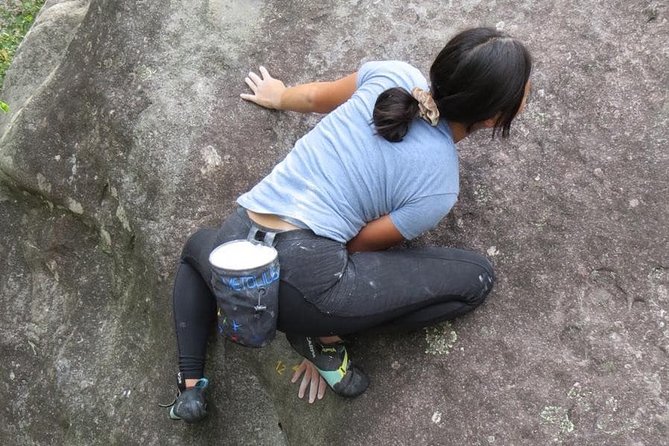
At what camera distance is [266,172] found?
338 cm

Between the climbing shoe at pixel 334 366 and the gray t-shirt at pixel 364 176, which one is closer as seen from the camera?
the gray t-shirt at pixel 364 176

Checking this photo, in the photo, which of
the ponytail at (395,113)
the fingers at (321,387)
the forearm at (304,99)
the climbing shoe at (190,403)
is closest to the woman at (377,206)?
the ponytail at (395,113)

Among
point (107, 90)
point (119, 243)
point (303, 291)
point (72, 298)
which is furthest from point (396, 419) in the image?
point (107, 90)

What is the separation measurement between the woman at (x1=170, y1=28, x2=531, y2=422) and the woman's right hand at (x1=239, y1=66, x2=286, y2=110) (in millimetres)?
777

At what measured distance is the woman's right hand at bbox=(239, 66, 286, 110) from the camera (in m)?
3.44

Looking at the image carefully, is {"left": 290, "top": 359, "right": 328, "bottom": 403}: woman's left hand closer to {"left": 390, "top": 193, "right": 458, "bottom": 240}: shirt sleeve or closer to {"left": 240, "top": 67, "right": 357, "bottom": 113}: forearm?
{"left": 390, "top": 193, "right": 458, "bottom": 240}: shirt sleeve

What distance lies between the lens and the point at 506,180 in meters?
3.02

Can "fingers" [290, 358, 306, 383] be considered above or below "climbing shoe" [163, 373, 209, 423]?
below

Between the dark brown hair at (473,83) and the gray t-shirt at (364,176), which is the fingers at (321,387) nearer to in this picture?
the gray t-shirt at (364,176)

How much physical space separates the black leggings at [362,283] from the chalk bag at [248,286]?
56mm

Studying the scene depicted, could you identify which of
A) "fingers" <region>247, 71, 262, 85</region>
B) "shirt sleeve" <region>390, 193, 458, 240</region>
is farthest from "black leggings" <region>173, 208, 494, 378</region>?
"fingers" <region>247, 71, 262, 85</region>

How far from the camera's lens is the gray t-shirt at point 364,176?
8.01 feet

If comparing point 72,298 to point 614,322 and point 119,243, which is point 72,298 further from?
point 614,322

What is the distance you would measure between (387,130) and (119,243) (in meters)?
1.76
